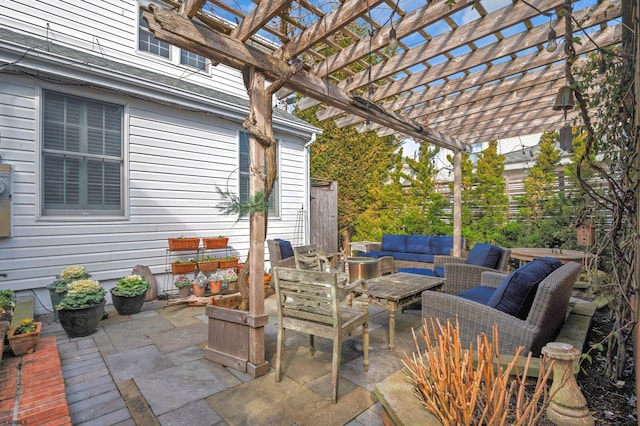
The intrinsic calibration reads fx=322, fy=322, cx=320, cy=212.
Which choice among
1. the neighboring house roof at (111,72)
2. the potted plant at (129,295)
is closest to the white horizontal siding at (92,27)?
the neighboring house roof at (111,72)

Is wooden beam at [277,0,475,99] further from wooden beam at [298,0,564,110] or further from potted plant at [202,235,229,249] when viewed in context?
potted plant at [202,235,229,249]

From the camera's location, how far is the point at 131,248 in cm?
502

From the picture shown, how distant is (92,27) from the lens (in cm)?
548

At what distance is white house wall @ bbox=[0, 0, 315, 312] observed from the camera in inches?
162

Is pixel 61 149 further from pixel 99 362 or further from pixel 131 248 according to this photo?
pixel 99 362

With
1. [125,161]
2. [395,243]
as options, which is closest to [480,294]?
[395,243]

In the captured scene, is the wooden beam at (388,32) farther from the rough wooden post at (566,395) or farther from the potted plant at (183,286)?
the potted plant at (183,286)

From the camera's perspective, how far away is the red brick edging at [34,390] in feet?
6.39

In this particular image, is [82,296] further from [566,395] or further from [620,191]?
[620,191]

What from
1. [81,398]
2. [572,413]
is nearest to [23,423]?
[81,398]

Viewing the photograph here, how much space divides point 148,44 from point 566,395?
7.55 meters

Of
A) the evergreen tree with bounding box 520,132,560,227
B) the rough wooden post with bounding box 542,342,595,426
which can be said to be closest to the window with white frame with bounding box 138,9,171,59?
the rough wooden post with bounding box 542,342,595,426

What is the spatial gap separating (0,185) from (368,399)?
474cm

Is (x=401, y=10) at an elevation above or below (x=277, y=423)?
above
